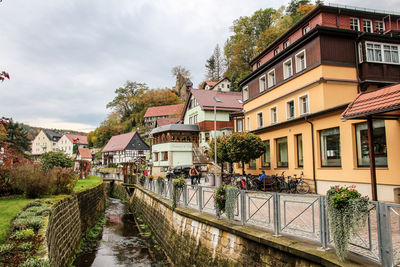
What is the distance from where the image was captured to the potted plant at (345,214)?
444 centimetres

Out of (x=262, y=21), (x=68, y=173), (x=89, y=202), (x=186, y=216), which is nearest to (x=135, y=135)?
(x=262, y=21)

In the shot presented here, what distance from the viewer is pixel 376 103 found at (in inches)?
323

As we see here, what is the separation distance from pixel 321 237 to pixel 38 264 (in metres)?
5.66

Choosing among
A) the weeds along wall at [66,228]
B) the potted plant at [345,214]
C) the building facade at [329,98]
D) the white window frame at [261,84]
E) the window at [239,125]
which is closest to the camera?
the potted plant at [345,214]

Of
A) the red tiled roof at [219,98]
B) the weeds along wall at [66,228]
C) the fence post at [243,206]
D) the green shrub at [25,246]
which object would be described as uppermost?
the red tiled roof at [219,98]

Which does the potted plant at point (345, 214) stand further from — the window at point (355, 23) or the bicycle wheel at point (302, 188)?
the window at point (355, 23)

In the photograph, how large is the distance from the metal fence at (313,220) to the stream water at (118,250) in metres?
6.35

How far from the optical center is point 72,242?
12.5 m

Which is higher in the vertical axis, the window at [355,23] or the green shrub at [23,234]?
the window at [355,23]

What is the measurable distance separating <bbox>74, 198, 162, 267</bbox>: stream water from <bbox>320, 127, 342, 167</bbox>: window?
9.86 m

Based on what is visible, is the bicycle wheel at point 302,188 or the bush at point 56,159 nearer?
the bicycle wheel at point 302,188

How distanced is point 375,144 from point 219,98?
1253 inches

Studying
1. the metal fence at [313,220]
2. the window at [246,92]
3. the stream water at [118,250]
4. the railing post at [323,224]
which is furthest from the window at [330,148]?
the window at [246,92]

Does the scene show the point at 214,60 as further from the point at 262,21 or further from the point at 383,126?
the point at 383,126
